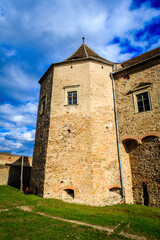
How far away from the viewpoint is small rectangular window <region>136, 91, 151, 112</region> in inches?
418

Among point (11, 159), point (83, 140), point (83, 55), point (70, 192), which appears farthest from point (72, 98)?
point (11, 159)

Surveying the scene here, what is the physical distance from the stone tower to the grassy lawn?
4.58 feet

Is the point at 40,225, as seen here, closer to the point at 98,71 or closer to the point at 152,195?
the point at 152,195

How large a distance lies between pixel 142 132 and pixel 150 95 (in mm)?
2574

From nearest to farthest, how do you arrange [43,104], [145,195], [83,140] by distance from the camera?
1. [145,195]
2. [83,140]
3. [43,104]

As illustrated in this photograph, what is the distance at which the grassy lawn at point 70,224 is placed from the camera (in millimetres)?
4977

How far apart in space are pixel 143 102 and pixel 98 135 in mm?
3924

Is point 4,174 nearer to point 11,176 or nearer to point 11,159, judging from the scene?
point 11,176

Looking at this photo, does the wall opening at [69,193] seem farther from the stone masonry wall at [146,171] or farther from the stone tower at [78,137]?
the stone masonry wall at [146,171]

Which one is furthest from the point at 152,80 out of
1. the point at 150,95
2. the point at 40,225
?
the point at 40,225

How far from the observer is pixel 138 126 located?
10562 mm

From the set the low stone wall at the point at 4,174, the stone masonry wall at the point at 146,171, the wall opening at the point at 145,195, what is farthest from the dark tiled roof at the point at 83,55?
the low stone wall at the point at 4,174

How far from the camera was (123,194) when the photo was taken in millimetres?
10016

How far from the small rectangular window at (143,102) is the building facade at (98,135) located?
65 mm
